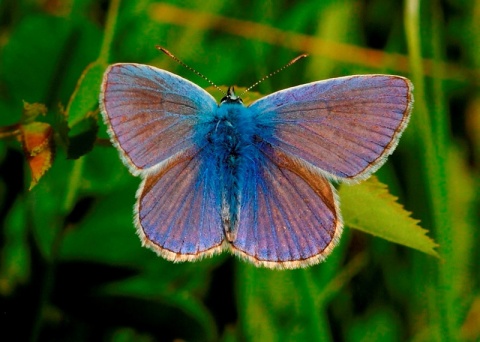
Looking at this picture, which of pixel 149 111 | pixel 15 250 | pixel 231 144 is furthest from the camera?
pixel 15 250

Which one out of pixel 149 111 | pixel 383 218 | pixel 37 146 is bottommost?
pixel 383 218

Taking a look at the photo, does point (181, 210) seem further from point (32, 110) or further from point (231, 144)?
point (32, 110)

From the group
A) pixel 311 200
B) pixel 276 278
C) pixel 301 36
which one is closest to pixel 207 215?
pixel 311 200

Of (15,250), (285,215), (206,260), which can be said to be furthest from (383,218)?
(15,250)

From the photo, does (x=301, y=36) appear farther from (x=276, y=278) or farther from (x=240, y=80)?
(x=276, y=278)

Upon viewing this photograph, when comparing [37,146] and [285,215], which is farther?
[285,215]
